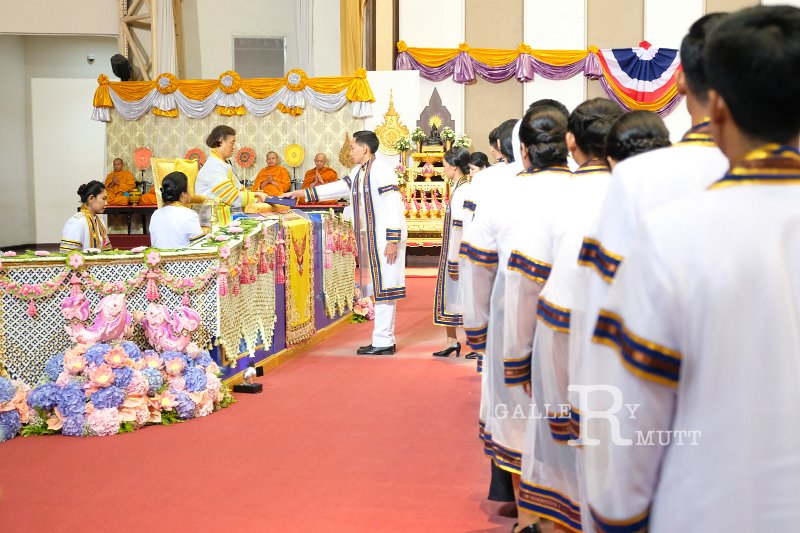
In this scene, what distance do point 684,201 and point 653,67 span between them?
14377mm

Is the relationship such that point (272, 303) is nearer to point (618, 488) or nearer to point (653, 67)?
point (618, 488)

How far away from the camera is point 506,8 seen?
1565 centimetres

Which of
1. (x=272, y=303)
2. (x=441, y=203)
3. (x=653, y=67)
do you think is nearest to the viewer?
(x=272, y=303)

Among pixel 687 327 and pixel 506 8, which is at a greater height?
pixel 506 8

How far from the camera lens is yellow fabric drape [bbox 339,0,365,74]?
46.2 feet

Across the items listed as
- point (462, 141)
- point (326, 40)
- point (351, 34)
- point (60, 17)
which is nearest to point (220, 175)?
point (462, 141)

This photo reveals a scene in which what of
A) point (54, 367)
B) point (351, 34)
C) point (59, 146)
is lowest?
point (54, 367)

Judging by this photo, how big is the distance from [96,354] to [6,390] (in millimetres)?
502

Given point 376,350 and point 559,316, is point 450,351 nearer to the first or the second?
point 376,350

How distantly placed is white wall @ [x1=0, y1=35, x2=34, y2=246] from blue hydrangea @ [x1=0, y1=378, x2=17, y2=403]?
13.0 m

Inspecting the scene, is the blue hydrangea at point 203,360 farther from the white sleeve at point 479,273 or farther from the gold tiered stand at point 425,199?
the gold tiered stand at point 425,199

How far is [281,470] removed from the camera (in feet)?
12.9

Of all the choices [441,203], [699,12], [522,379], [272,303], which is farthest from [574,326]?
[699,12]

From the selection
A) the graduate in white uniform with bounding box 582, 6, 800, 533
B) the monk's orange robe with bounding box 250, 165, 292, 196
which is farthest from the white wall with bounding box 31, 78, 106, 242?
the graduate in white uniform with bounding box 582, 6, 800, 533
